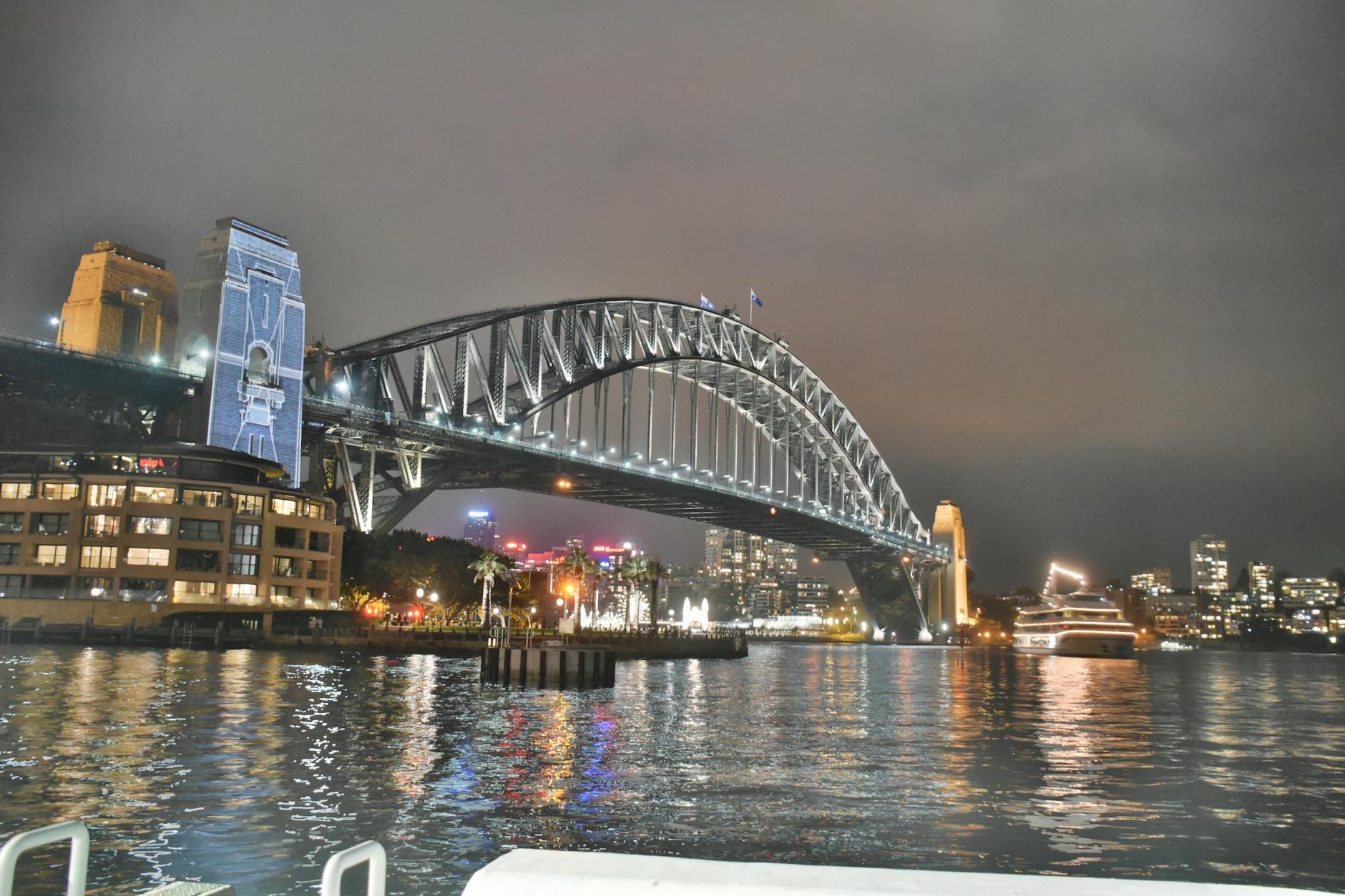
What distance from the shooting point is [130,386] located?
262 feet

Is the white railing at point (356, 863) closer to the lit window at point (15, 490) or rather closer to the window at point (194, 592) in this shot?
the window at point (194, 592)

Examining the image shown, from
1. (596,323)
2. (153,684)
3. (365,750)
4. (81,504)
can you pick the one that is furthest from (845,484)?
(365,750)

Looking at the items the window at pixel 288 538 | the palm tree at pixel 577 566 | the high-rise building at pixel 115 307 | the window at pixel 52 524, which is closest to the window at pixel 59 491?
the window at pixel 52 524

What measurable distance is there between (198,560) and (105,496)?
24.3 feet

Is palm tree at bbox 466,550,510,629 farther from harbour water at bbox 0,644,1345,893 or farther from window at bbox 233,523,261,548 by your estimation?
harbour water at bbox 0,644,1345,893

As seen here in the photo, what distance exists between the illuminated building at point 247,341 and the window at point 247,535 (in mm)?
4972

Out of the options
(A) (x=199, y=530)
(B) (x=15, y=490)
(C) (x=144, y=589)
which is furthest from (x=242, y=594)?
(B) (x=15, y=490)

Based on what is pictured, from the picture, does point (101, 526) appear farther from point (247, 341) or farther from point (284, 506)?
point (247, 341)

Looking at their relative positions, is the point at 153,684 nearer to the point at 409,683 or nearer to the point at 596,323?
the point at 409,683

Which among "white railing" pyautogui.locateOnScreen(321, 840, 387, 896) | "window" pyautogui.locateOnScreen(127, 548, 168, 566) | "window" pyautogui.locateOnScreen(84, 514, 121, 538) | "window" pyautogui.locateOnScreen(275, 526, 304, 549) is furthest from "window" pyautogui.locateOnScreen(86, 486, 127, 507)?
"white railing" pyautogui.locateOnScreen(321, 840, 387, 896)

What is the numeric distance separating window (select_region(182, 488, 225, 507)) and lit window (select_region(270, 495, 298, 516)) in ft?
14.8

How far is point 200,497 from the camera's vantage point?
3000 inches

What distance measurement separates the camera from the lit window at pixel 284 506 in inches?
3167

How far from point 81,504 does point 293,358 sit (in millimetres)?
17195
